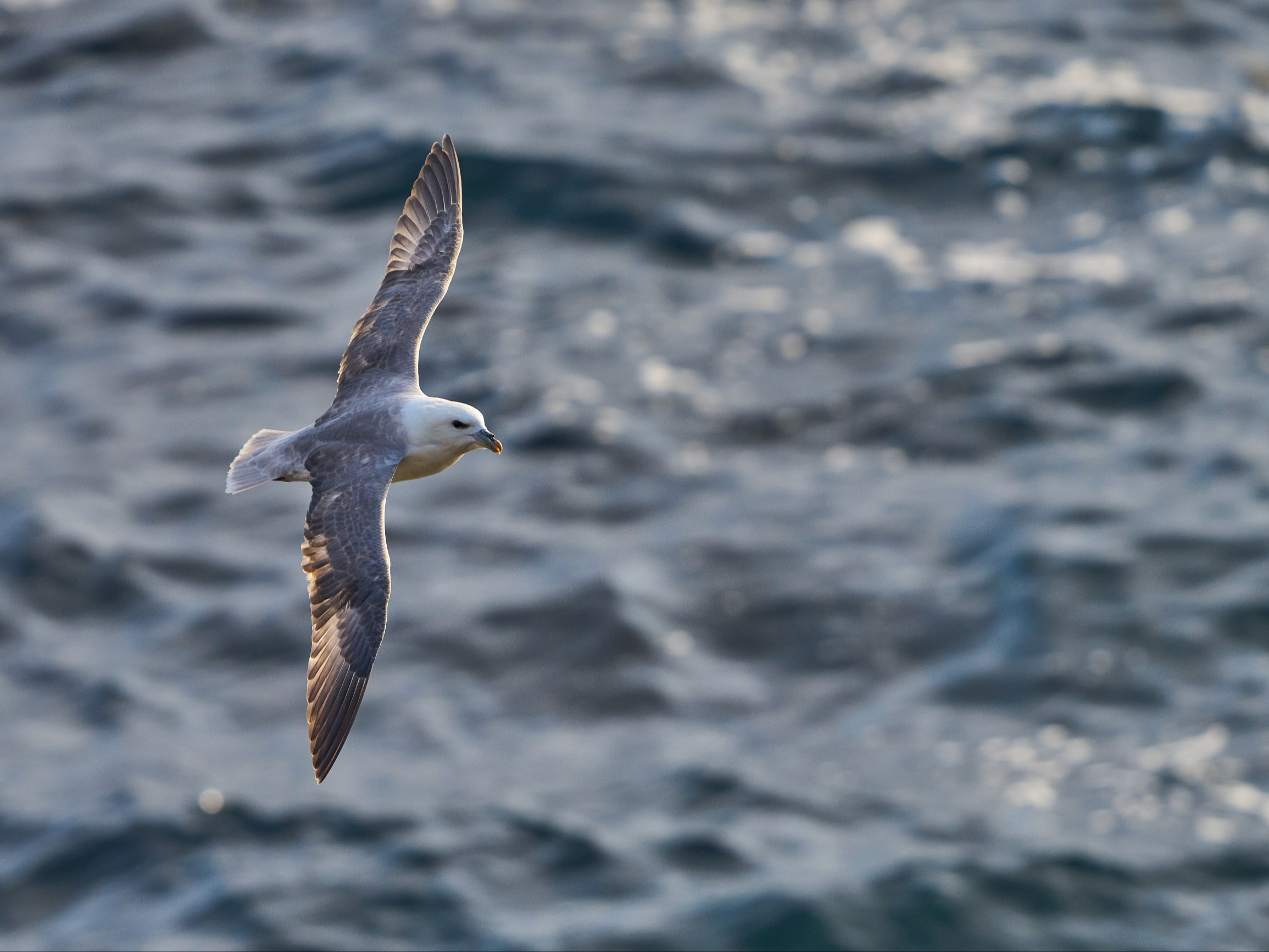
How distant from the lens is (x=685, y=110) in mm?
27359

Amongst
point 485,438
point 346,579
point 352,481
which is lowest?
point 346,579

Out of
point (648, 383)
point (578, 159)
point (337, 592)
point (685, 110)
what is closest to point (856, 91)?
point (685, 110)

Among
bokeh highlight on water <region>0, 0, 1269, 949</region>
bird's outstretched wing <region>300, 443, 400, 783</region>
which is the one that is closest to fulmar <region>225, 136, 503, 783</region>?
bird's outstretched wing <region>300, 443, 400, 783</region>

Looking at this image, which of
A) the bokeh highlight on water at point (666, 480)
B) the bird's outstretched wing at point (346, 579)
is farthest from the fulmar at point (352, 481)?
the bokeh highlight on water at point (666, 480)

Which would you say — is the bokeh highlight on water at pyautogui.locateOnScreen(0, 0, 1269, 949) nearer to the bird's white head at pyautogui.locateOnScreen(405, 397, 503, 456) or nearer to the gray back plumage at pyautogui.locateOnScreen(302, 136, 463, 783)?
the gray back plumage at pyautogui.locateOnScreen(302, 136, 463, 783)

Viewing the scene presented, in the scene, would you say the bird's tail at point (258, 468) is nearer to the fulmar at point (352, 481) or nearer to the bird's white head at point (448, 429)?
the fulmar at point (352, 481)

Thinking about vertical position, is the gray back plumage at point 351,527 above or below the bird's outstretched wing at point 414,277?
below

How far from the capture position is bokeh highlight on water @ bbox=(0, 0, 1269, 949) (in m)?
17.8

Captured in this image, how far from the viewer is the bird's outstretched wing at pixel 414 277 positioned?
8.75 metres

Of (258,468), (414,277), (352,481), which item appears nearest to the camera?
(352,481)

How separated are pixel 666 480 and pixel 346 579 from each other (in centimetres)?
1436

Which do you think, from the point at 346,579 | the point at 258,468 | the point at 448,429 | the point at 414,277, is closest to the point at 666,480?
the point at 414,277

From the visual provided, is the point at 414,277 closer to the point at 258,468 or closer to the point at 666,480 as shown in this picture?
the point at 258,468

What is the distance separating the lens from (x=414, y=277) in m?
9.27
